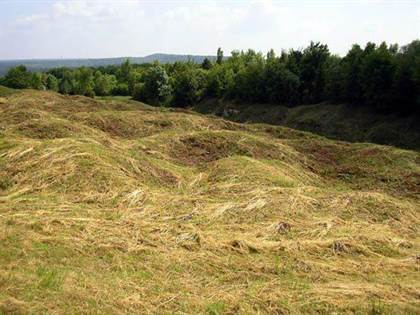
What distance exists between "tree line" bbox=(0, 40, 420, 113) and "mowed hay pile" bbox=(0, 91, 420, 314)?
14.0 meters

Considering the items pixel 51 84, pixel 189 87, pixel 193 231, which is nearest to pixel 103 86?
pixel 51 84

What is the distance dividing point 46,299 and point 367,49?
96.2ft

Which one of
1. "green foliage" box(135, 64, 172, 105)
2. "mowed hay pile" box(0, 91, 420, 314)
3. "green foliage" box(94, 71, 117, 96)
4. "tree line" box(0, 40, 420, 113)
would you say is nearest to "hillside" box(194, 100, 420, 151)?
"tree line" box(0, 40, 420, 113)

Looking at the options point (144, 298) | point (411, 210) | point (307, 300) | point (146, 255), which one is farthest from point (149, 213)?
point (411, 210)

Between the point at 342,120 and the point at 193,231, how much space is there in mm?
23165

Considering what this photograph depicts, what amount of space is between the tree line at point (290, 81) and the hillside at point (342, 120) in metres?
0.84

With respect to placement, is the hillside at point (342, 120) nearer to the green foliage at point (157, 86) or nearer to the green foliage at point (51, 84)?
the green foliage at point (157, 86)

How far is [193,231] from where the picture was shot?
665 cm

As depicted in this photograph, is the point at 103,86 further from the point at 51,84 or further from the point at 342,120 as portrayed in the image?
the point at 342,120

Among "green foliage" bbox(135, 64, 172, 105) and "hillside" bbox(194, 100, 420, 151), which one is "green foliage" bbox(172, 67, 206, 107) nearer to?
"green foliage" bbox(135, 64, 172, 105)

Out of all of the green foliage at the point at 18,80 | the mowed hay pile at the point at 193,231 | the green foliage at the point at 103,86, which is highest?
the mowed hay pile at the point at 193,231

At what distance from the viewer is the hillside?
938 inches

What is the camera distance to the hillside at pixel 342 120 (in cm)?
2381

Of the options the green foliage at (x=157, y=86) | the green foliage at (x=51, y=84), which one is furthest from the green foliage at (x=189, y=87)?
the green foliage at (x=51, y=84)
